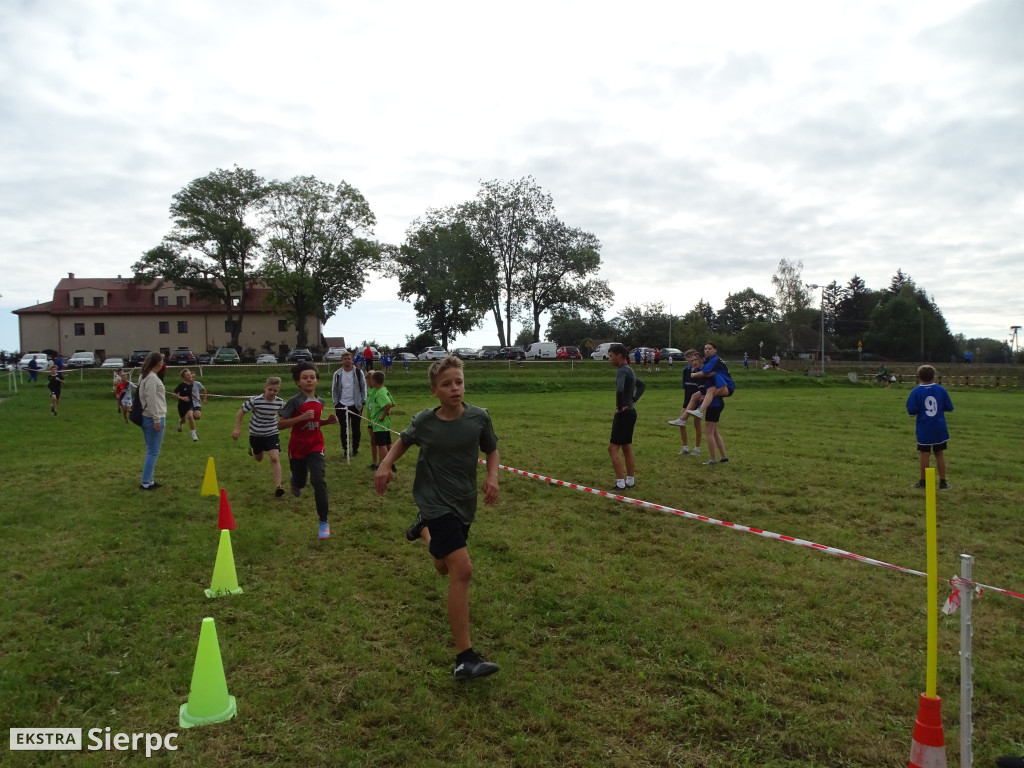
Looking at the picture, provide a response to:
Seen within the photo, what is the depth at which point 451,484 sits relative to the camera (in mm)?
4219

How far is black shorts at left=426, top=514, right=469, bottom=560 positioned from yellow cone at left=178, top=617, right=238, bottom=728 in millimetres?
1362

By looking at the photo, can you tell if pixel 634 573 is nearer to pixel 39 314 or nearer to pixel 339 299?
pixel 339 299

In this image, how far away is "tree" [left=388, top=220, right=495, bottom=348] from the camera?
212 ft

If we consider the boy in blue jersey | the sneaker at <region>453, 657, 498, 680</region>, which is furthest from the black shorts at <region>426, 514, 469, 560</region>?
the boy in blue jersey

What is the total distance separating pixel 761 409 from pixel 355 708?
70.6ft

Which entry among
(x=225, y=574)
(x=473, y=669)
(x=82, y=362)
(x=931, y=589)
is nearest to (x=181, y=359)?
(x=82, y=362)

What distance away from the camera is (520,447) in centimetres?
1354

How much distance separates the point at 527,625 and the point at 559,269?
65.7 m

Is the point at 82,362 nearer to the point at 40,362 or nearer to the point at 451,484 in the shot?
the point at 40,362

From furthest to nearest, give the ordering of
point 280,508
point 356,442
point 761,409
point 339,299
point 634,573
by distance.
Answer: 1. point 339,299
2. point 761,409
3. point 356,442
4. point 280,508
5. point 634,573

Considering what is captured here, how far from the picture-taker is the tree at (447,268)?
6475 centimetres

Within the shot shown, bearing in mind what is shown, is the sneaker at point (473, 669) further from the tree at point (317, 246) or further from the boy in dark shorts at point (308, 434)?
the tree at point (317, 246)

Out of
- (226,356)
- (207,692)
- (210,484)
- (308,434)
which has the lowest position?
(207,692)

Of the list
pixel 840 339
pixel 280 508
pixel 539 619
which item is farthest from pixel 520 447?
pixel 840 339
